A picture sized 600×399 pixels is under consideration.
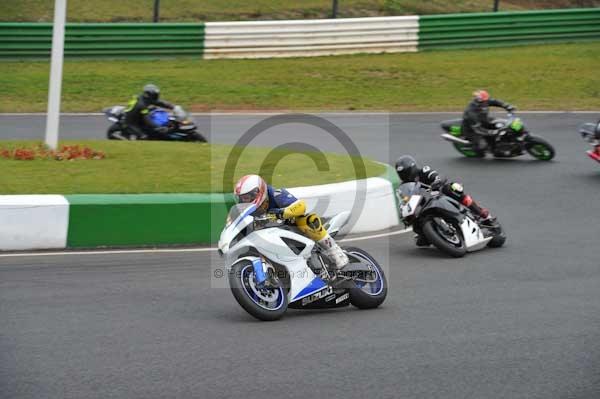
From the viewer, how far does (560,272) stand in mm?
10445

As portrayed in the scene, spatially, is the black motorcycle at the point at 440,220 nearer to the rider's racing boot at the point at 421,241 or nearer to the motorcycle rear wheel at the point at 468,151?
the rider's racing boot at the point at 421,241

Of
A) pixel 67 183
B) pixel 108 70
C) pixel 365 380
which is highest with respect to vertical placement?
pixel 108 70

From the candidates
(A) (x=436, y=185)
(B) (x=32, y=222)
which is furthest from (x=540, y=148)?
(B) (x=32, y=222)

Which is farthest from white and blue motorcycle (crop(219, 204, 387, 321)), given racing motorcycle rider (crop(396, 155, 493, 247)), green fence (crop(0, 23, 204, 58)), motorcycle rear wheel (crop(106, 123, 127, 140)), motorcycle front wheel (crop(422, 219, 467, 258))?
green fence (crop(0, 23, 204, 58))

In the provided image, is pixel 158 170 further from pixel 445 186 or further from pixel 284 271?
pixel 284 271

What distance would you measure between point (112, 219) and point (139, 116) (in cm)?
726

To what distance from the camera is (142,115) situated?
1794cm

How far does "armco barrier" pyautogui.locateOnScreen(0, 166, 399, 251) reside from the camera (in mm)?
10609

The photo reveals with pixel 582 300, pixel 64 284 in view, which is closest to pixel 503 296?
pixel 582 300

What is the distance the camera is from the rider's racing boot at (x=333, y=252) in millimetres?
8695

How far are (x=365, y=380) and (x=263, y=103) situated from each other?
16279 mm

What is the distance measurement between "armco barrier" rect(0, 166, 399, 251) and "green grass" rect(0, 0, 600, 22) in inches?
637

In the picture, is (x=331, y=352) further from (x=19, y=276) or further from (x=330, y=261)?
(x=19, y=276)

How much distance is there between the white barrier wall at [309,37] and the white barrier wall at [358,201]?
13.5m
